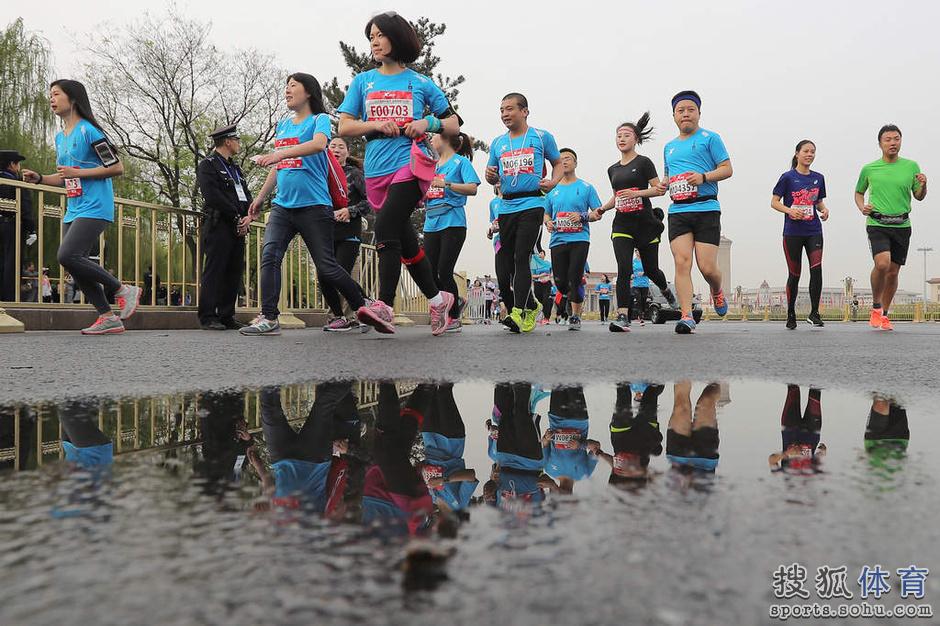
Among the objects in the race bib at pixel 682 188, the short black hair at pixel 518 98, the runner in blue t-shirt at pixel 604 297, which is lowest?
the runner in blue t-shirt at pixel 604 297

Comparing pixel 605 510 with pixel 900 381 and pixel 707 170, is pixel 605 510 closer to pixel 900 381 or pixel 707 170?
pixel 900 381

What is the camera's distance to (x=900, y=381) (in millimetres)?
2439

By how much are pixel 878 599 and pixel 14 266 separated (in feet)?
29.9

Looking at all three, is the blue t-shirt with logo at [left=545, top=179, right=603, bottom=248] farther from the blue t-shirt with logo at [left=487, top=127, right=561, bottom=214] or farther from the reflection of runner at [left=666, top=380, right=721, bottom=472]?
the reflection of runner at [left=666, top=380, right=721, bottom=472]

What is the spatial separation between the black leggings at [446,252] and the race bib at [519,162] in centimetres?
98

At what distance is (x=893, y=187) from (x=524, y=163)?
4.66 m

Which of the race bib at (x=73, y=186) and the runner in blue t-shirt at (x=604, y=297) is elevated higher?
the race bib at (x=73, y=186)

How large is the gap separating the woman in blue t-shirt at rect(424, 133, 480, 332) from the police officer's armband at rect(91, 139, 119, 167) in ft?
9.34

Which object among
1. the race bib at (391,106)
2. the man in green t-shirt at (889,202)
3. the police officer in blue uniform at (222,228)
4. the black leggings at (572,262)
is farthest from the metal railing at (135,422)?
the man in green t-shirt at (889,202)

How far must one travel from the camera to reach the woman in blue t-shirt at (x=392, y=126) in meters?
5.21

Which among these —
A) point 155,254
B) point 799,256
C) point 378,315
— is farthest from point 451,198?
point 155,254

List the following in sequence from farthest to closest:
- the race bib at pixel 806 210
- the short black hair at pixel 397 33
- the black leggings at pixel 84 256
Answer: the race bib at pixel 806 210 < the black leggings at pixel 84 256 < the short black hair at pixel 397 33

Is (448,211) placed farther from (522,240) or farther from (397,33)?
(397,33)

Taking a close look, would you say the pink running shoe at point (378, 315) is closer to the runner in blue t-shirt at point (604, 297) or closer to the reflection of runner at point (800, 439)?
the reflection of runner at point (800, 439)
